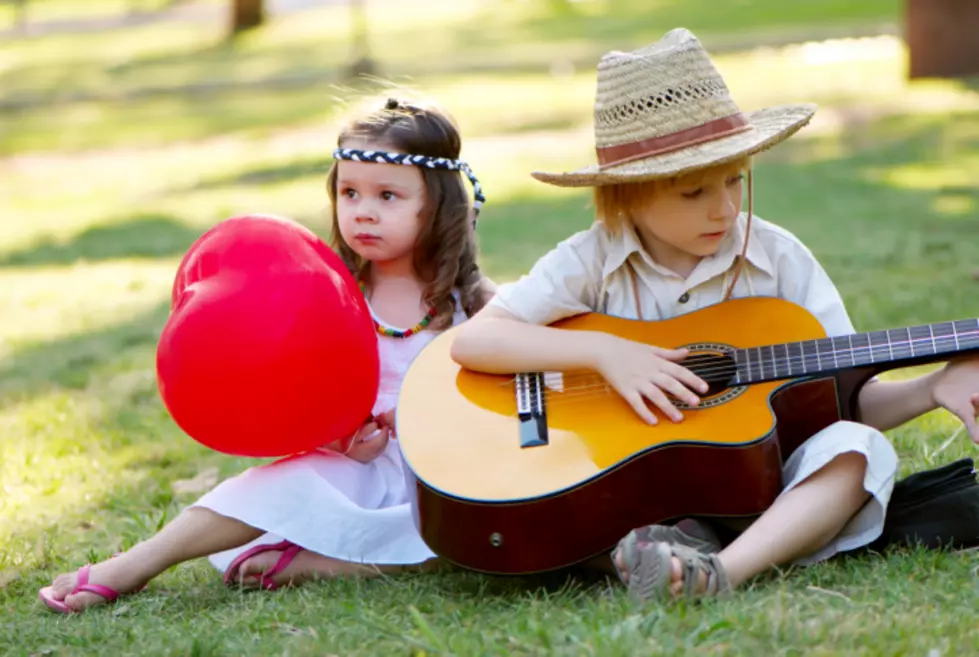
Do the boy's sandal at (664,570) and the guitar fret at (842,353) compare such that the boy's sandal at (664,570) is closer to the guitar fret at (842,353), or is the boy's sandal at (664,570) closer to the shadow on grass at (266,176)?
the guitar fret at (842,353)

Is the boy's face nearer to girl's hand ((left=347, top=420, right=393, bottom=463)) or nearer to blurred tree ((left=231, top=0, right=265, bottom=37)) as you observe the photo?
girl's hand ((left=347, top=420, right=393, bottom=463))

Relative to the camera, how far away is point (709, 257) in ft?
11.1

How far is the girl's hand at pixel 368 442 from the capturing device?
11.9ft

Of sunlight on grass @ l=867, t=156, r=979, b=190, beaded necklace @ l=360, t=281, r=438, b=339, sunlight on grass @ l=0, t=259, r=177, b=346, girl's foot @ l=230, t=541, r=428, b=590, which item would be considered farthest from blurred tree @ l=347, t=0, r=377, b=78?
girl's foot @ l=230, t=541, r=428, b=590

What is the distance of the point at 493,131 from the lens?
13.3 m

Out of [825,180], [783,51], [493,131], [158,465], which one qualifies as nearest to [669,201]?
[158,465]

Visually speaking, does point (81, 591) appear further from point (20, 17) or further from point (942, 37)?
point (20, 17)

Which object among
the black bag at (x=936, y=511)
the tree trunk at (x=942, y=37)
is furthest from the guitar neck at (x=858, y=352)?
the tree trunk at (x=942, y=37)

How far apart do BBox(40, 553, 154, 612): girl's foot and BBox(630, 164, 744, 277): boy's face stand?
62.8 inches

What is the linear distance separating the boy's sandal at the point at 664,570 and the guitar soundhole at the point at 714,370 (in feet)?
1.39

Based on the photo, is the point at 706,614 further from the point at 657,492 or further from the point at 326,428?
the point at 326,428

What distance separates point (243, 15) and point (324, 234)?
1852 centimetres

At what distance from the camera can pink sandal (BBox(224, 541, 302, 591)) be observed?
11.0ft

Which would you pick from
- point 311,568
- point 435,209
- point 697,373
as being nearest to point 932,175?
point 435,209
